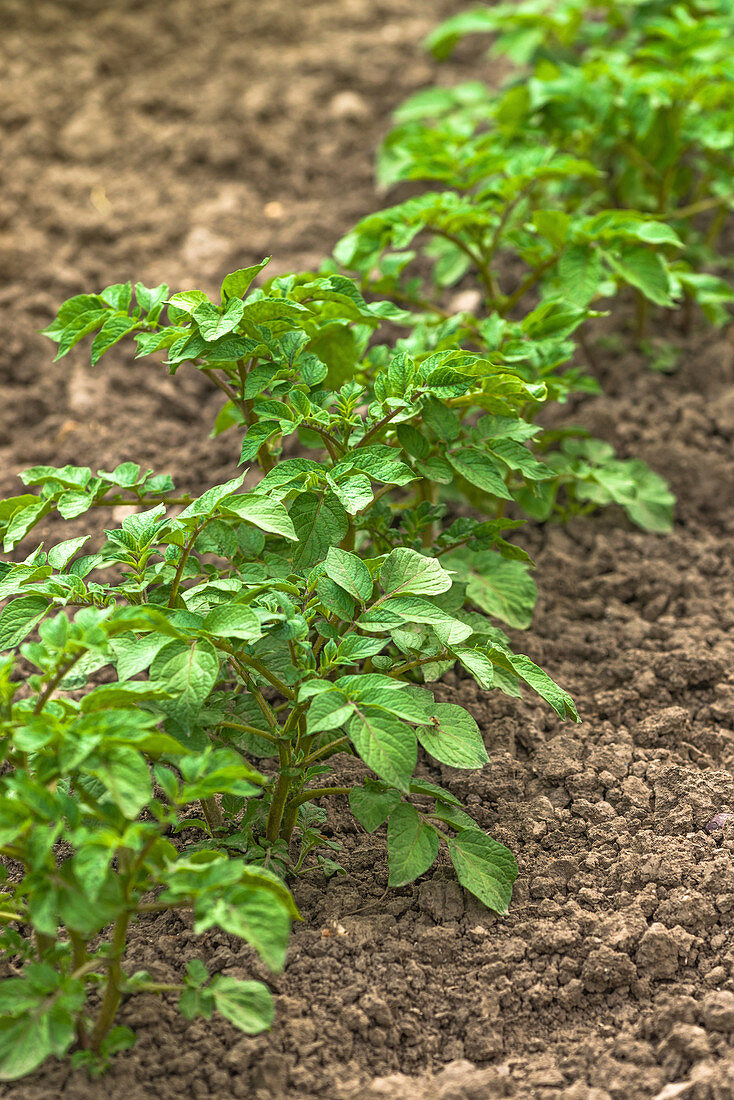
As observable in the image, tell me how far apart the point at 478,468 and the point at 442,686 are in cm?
52

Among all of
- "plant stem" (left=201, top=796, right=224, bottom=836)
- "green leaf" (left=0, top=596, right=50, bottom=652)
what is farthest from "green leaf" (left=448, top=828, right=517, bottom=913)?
"green leaf" (left=0, top=596, right=50, bottom=652)

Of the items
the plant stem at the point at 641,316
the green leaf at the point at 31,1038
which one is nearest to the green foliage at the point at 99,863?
the green leaf at the point at 31,1038

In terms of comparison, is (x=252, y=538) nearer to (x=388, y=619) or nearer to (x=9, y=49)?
(x=388, y=619)

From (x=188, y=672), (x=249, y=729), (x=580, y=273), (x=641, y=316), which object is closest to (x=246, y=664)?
(x=249, y=729)

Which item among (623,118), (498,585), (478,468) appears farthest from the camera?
(623,118)

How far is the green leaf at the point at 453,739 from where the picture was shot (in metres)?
1.64

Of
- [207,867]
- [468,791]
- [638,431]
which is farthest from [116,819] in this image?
[638,431]

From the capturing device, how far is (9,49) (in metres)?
4.24

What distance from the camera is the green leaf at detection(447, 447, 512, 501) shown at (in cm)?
194

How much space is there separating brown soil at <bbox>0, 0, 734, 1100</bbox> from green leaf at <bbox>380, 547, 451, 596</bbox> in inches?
20.8

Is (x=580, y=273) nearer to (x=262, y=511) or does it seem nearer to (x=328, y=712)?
(x=262, y=511)

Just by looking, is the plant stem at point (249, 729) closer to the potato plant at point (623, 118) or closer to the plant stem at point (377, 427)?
the plant stem at point (377, 427)

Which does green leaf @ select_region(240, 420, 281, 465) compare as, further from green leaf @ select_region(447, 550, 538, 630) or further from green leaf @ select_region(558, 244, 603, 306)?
green leaf @ select_region(558, 244, 603, 306)

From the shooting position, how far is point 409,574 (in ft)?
5.63
